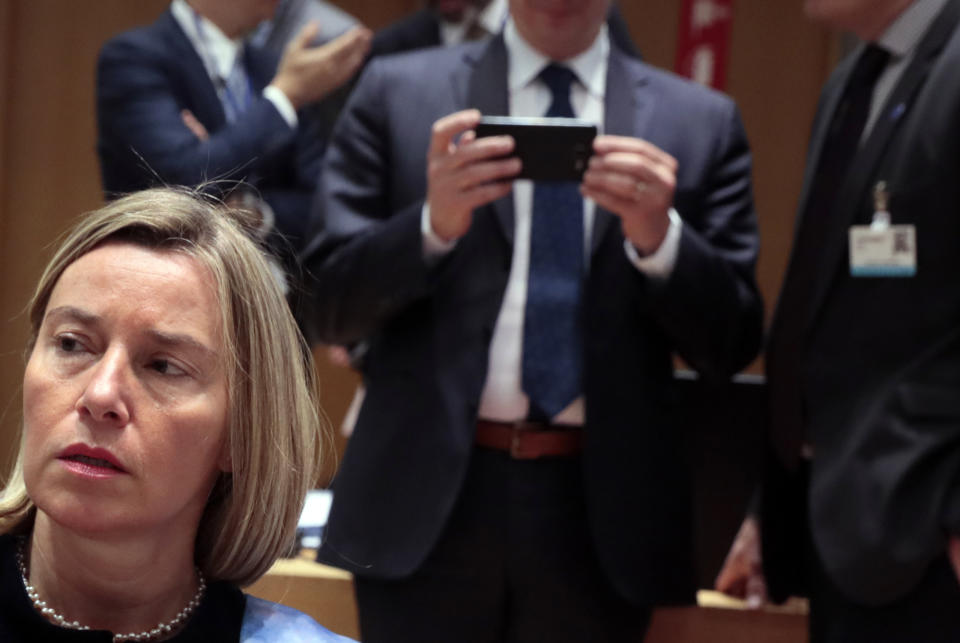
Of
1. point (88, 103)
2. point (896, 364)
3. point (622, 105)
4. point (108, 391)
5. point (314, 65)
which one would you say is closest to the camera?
point (108, 391)

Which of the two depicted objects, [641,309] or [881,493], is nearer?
[881,493]

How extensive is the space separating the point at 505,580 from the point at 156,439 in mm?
929

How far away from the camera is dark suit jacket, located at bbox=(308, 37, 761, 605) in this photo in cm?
220

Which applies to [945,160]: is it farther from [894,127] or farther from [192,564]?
[192,564]

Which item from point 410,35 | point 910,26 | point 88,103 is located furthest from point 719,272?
point 88,103

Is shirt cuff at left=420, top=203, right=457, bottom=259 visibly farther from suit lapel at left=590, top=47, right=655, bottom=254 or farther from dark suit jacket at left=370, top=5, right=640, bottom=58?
dark suit jacket at left=370, top=5, right=640, bottom=58

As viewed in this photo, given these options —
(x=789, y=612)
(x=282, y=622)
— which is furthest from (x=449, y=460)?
(x=789, y=612)

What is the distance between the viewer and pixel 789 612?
2635mm

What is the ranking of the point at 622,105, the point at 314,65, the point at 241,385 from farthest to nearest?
the point at 314,65 < the point at 622,105 < the point at 241,385

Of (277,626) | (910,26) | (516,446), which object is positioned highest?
(910,26)

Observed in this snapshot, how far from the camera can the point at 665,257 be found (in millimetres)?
2234

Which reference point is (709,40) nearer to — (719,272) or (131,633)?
(719,272)

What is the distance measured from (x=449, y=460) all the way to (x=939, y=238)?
3.03 feet

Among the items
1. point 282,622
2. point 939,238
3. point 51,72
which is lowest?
point 282,622
